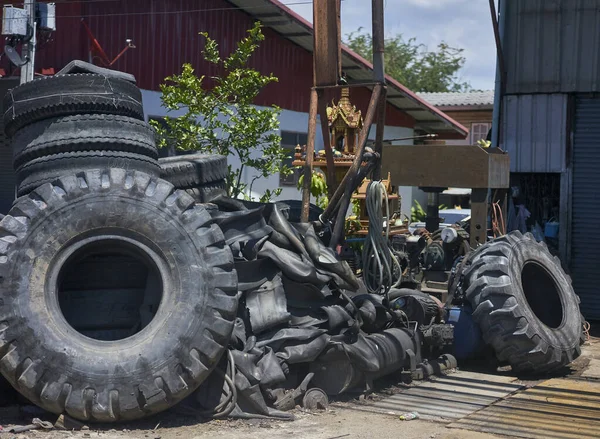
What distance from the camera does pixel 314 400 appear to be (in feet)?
22.3

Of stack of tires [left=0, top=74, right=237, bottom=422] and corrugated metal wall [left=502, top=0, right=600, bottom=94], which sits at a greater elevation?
corrugated metal wall [left=502, top=0, right=600, bottom=94]

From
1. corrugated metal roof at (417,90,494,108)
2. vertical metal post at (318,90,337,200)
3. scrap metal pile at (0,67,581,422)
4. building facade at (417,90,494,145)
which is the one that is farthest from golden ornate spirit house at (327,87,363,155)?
building facade at (417,90,494,145)

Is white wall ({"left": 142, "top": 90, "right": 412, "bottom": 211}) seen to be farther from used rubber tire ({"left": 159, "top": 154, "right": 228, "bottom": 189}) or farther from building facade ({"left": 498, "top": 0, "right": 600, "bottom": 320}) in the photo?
used rubber tire ({"left": 159, "top": 154, "right": 228, "bottom": 189})

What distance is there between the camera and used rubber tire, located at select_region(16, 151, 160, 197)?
7141 mm

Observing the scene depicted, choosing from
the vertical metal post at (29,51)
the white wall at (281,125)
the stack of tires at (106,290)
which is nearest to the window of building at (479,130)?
the white wall at (281,125)

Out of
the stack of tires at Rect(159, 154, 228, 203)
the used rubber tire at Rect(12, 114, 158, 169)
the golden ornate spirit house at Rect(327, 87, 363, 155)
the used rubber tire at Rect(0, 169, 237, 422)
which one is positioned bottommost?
the used rubber tire at Rect(0, 169, 237, 422)

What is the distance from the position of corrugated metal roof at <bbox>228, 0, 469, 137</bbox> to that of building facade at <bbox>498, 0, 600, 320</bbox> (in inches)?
233

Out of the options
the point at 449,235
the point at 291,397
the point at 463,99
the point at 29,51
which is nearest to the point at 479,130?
the point at 463,99

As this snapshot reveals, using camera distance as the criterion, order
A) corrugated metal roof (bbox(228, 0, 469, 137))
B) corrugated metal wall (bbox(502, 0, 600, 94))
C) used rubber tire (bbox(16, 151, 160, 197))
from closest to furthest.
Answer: used rubber tire (bbox(16, 151, 160, 197))
corrugated metal wall (bbox(502, 0, 600, 94))
corrugated metal roof (bbox(228, 0, 469, 137))

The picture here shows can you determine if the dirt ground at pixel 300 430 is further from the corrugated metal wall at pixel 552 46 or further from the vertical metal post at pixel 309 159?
the corrugated metal wall at pixel 552 46

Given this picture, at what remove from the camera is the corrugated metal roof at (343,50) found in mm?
17516

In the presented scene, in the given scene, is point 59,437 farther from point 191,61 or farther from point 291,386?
point 191,61

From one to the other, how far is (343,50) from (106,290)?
13.1 metres

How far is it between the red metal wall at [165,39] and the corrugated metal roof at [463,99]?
553 inches
